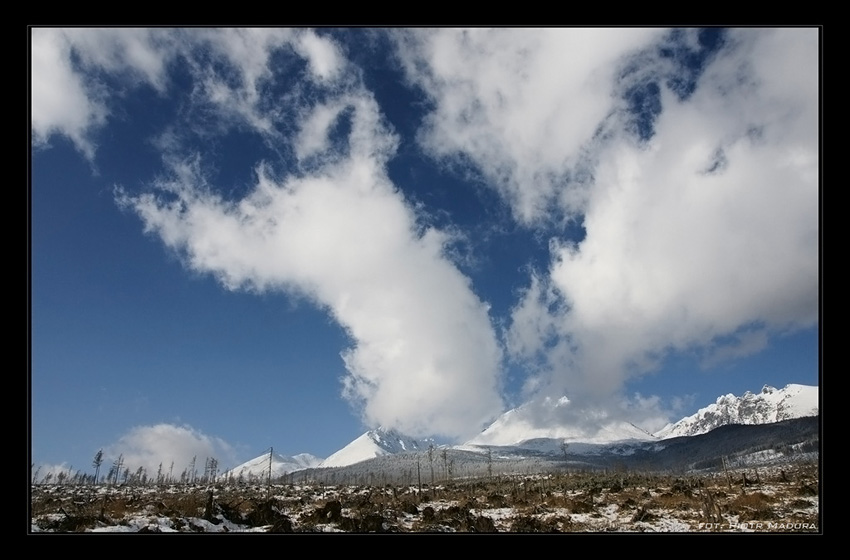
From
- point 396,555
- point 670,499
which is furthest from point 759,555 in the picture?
point 670,499

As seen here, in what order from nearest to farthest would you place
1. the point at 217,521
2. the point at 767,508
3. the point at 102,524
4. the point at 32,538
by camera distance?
the point at 32,538 < the point at 102,524 < the point at 217,521 < the point at 767,508

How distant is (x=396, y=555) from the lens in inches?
222

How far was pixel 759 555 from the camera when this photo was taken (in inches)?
219

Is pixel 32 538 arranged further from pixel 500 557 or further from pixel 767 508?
pixel 767 508

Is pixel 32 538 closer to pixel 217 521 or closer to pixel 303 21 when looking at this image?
pixel 303 21

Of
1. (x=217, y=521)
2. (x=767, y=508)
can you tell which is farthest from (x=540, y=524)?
(x=217, y=521)

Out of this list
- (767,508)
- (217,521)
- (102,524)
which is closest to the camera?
(102,524)

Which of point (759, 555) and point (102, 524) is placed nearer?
A: point (759, 555)

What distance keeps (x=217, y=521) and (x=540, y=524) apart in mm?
16194

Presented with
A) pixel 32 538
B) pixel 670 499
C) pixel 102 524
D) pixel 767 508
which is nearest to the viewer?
pixel 32 538
